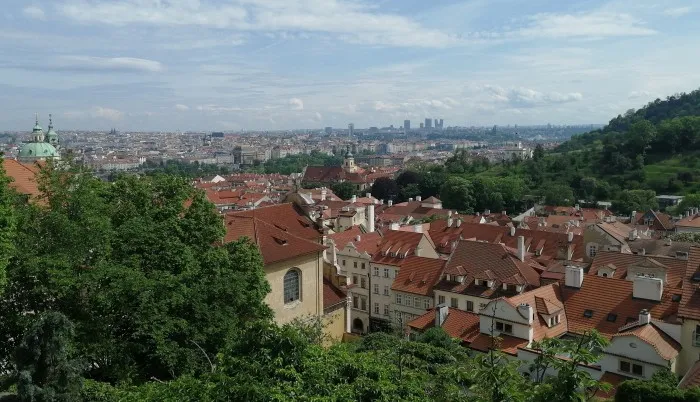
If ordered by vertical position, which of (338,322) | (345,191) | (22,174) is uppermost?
(22,174)

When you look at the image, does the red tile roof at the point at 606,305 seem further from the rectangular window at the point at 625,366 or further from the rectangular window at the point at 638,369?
the rectangular window at the point at 638,369

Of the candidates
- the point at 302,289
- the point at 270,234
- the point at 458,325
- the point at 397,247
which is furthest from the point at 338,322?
the point at 397,247

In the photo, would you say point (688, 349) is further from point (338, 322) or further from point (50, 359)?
point (50, 359)

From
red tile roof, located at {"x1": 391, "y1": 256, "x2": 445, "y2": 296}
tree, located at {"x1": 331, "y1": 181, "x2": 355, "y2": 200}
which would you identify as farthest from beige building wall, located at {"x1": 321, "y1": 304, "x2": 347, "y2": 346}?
tree, located at {"x1": 331, "y1": 181, "x2": 355, "y2": 200}

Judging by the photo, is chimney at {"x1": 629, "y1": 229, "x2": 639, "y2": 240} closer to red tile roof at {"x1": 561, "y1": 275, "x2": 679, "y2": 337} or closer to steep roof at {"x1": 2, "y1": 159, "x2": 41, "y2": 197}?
red tile roof at {"x1": 561, "y1": 275, "x2": 679, "y2": 337}

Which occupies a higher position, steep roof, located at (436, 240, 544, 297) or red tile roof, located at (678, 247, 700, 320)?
red tile roof, located at (678, 247, 700, 320)

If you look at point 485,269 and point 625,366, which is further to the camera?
point 485,269
